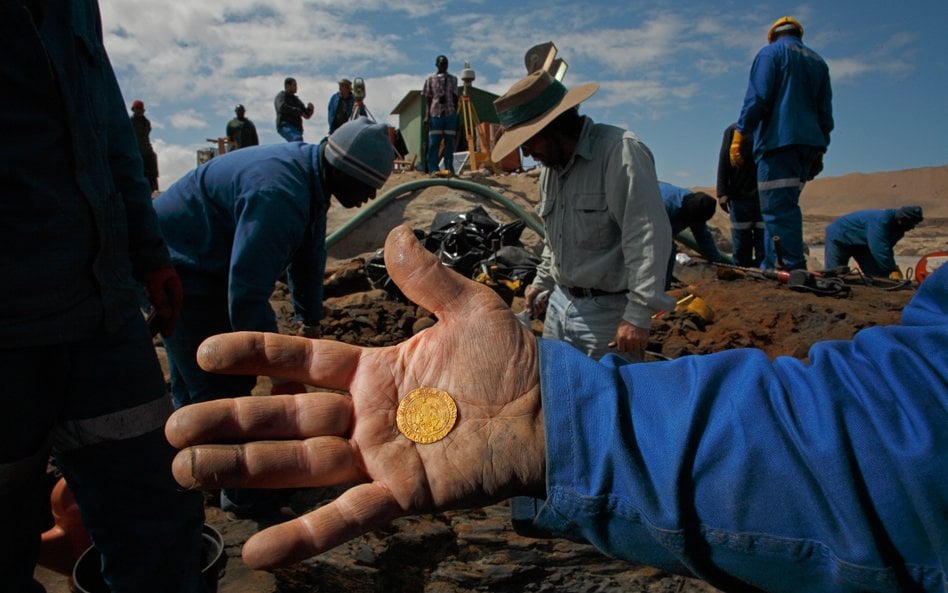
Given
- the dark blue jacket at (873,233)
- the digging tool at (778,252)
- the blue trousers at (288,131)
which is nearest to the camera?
the digging tool at (778,252)

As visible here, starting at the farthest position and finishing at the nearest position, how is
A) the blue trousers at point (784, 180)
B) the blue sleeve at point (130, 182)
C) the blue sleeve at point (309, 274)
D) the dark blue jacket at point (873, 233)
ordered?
the dark blue jacket at point (873, 233) → the blue trousers at point (784, 180) → the blue sleeve at point (309, 274) → the blue sleeve at point (130, 182)

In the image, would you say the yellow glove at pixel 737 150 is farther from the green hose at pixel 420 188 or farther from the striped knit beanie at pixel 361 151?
the striped knit beanie at pixel 361 151

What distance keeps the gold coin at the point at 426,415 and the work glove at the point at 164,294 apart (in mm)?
1307

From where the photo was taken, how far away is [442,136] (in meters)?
11.6

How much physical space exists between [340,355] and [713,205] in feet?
18.5

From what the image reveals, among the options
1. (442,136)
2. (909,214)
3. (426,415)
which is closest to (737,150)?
(909,214)

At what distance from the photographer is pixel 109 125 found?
1.96 metres

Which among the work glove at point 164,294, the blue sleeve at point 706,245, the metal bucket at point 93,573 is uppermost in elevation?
the blue sleeve at point 706,245

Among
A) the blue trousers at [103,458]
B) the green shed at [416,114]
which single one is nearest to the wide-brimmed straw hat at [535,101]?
the blue trousers at [103,458]

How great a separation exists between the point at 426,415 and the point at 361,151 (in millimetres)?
2041

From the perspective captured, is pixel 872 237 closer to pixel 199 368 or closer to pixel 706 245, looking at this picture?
pixel 706 245

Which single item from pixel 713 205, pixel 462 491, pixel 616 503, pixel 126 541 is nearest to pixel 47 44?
pixel 126 541

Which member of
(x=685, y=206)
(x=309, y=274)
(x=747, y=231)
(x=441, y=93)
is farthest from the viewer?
(x=441, y=93)

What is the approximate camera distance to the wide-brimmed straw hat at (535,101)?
3.00 metres
